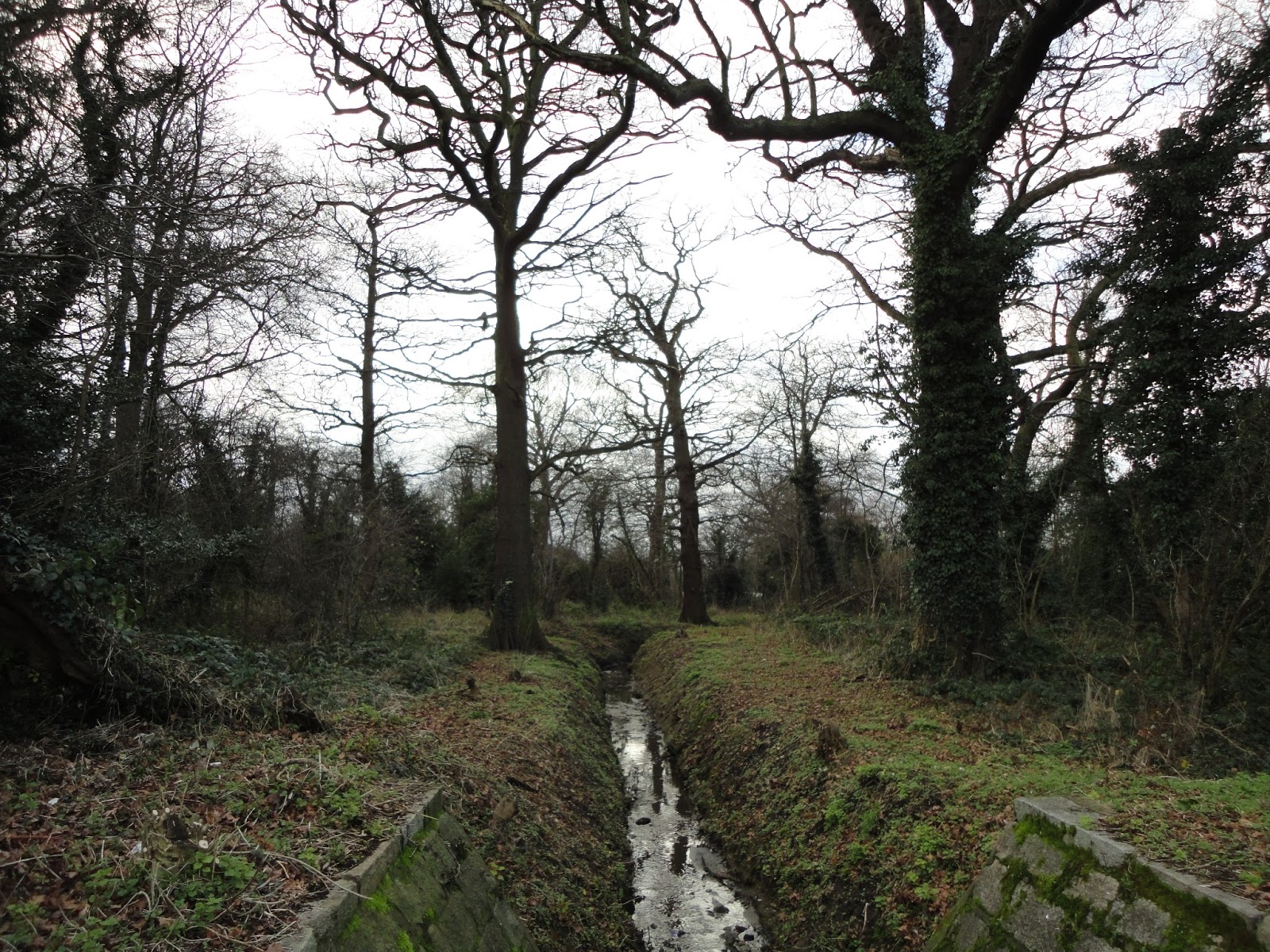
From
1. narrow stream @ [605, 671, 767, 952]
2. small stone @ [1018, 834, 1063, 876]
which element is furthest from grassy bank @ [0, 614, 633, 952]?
small stone @ [1018, 834, 1063, 876]

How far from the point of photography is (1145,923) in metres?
3.25

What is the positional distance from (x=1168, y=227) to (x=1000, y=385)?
3.98 m

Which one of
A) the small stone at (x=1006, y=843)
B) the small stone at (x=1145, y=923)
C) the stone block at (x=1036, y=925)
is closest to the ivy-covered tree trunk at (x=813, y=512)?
the small stone at (x=1006, y=843)

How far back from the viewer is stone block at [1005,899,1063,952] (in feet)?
11.9

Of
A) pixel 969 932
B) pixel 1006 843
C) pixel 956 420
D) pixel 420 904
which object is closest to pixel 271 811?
pixel 420 904

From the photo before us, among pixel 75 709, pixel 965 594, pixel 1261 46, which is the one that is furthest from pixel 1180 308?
pixel 75 709

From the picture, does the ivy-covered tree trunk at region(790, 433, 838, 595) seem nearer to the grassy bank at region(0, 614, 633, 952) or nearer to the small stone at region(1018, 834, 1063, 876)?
the grassy bank at region(0, 614, 633, 952)

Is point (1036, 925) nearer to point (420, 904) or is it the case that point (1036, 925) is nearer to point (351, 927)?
point (420, 904)

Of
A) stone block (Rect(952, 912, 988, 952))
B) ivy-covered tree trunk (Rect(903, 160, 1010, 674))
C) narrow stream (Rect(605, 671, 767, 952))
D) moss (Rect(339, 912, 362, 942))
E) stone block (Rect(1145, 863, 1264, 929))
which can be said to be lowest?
narrow stream (Rect(605, 671, 767, 952))

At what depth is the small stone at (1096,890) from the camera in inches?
137

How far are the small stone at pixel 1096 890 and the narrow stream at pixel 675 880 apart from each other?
9.86 ft

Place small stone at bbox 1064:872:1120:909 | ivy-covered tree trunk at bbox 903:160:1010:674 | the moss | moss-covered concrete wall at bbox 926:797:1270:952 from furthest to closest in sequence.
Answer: ivy-covered tree trunk at bbox 903:160:1010:674 → small stone at bbox 1064:872:1120:909 → the moss → moss-covered concrete wall at bbox 926:797:1270:952

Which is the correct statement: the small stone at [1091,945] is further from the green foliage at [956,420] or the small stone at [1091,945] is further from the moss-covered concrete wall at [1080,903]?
the green foliage at [956,420]

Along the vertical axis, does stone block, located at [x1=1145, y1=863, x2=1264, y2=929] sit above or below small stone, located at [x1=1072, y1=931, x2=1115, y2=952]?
above
